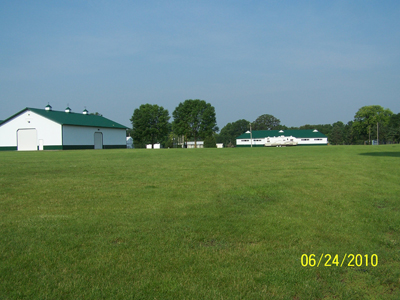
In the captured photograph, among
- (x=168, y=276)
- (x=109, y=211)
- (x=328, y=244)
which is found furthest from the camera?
(x=109, y=211)

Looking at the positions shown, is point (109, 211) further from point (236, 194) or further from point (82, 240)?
point (236, 194)

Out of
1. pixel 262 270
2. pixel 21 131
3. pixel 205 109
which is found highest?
pixel 205 109

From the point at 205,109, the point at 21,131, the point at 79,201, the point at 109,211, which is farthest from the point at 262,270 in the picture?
the point at 205,109

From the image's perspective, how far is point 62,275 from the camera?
142 inches

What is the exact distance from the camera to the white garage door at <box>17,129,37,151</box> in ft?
194

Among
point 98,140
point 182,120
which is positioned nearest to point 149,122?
point 182,120

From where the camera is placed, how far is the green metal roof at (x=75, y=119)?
59.1m

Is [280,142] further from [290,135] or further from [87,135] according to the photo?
[87,135]

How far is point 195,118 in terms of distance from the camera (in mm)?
94375

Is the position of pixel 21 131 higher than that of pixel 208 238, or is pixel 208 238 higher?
pixel 21 131

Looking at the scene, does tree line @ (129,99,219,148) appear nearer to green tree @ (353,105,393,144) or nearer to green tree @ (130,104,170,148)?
green tree @ (130,104,170,148)

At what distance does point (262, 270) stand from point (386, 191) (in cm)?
650
